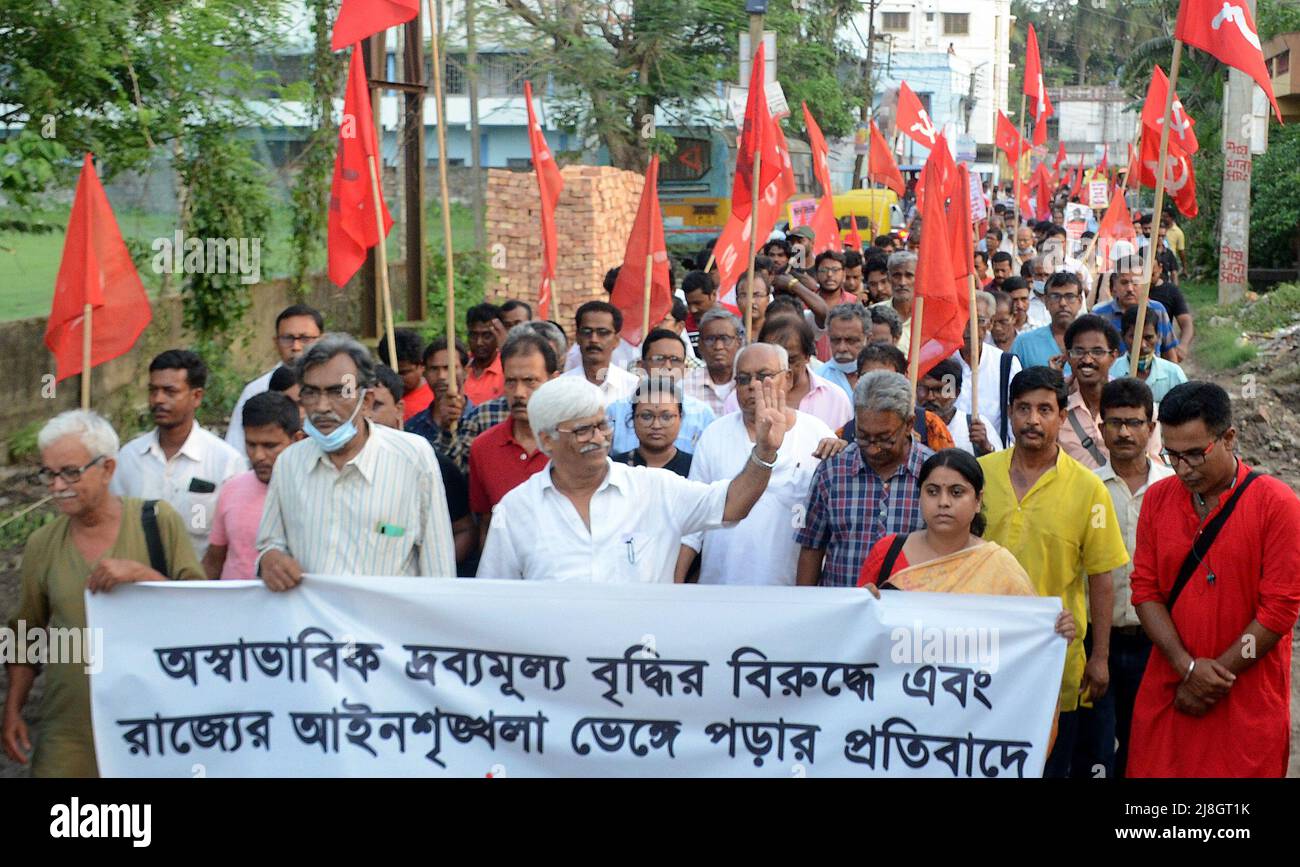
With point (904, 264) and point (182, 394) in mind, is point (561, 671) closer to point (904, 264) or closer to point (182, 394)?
point (182, 394)

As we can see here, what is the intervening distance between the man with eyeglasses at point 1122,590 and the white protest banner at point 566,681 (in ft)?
3.42

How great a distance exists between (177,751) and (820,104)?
26.1 metres

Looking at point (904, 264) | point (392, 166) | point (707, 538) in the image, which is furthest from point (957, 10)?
point (707, 538)

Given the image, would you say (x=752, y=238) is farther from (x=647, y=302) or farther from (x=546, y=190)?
(x=546, y=190)

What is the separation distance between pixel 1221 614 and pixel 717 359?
3231 mm

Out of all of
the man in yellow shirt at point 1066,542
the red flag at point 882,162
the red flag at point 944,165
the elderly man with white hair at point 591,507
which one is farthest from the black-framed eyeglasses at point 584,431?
the red flag at point 882,162

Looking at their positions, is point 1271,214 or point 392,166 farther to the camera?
point 1271,214

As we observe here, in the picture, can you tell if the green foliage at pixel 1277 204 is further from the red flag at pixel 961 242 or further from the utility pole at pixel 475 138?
the red flag at pixel 961 242

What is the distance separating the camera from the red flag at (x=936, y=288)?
23.0 ft

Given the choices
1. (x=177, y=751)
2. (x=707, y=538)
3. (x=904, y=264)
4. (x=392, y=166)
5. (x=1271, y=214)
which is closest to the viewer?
(x=177, y=751)

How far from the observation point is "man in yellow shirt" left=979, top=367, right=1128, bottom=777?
204 inches

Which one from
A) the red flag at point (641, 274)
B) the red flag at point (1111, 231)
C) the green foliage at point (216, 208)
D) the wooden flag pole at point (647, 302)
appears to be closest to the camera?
the wooden flag pole at point (647, 302)

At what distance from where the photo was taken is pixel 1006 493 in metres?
5.33

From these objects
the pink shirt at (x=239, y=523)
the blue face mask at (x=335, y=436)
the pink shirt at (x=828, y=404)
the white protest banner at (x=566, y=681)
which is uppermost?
the blue face mask at (x=335, y=436)
